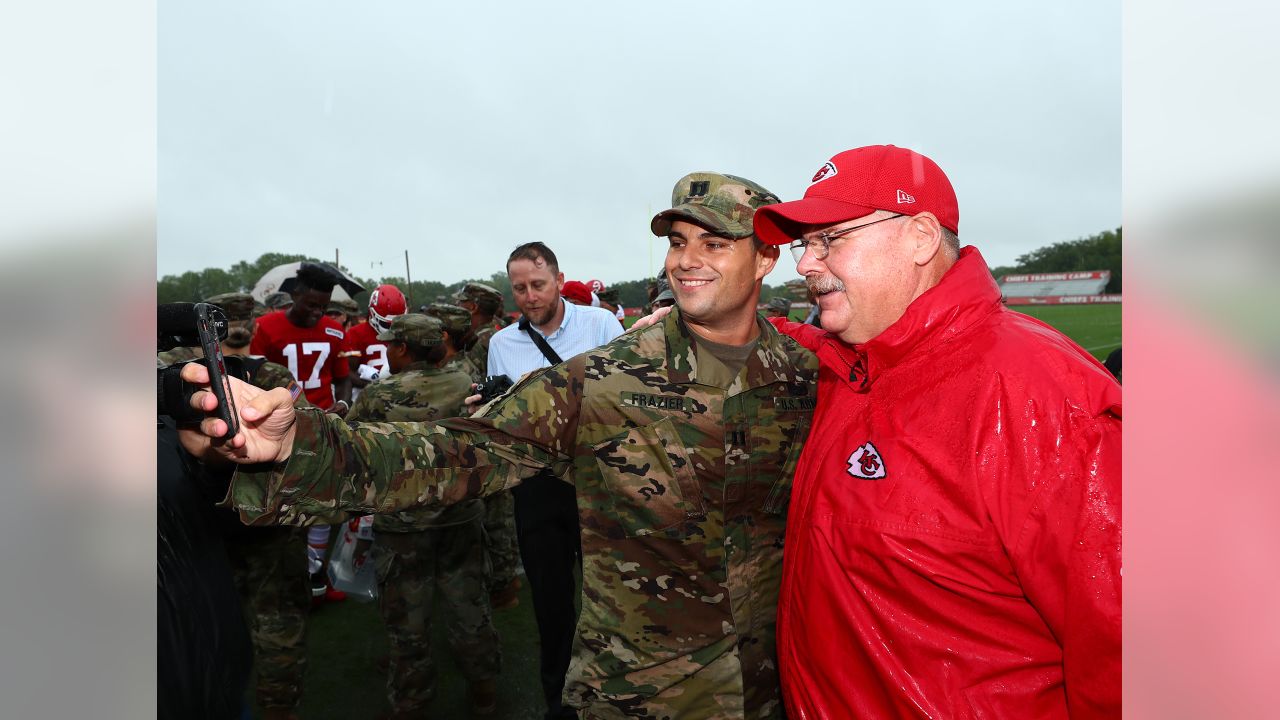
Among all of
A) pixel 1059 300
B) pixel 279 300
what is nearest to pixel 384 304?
pixel 279 300

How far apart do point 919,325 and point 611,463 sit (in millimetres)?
1044

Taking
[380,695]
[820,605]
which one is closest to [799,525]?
[820,605]

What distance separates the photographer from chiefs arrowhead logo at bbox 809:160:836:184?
2021 millimetres

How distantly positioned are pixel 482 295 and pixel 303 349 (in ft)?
6.47

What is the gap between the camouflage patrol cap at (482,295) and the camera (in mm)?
8062

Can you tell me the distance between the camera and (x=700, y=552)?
2346mm

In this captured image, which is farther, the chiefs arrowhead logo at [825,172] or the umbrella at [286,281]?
the umbrella at [286,281]

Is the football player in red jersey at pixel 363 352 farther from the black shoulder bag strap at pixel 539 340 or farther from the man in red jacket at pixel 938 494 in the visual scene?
the man in red jacket at pixel 938 494

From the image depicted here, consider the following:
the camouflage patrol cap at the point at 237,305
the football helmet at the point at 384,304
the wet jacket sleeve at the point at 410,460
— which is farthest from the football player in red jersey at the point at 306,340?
the wet jacket sleeve at the point at 410,460

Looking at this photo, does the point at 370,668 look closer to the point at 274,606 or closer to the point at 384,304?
the point at 274,606

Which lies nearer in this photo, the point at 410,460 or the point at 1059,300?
the point at 410,460

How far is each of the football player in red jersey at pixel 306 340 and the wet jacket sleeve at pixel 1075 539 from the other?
20.2 feet

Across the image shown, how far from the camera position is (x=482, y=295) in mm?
8133

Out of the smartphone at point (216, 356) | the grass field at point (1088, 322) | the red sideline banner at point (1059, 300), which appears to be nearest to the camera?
the smartphone at point (216, 356)
